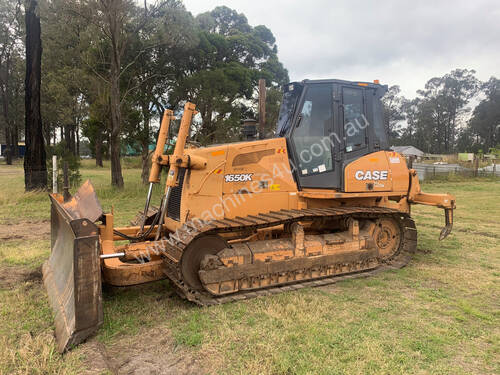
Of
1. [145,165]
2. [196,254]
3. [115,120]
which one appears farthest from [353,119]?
[145,165]

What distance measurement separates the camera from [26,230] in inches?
332

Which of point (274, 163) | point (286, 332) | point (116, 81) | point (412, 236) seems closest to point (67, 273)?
point (286, 332)

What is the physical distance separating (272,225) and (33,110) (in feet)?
45.5

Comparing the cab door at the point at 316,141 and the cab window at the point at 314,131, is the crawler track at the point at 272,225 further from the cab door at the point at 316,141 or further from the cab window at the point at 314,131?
the cab window at the point at 314,131

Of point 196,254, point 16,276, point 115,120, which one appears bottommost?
point 16,276

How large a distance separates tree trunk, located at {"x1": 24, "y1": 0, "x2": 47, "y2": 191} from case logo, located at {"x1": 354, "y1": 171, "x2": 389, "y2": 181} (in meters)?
13.0

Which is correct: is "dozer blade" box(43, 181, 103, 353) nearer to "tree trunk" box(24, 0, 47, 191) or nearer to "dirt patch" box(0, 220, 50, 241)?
"dirt patch" box(0, 220, 50, 241)

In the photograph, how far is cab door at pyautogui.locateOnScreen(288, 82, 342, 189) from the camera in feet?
18.1

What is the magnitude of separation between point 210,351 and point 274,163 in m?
2.86

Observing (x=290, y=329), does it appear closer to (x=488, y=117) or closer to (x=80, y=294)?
(x=80, y=294)

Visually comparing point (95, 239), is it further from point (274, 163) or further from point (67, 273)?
point (274, 163)

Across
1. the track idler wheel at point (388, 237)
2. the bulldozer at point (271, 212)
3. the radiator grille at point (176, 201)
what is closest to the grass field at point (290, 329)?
the bulldozer at point (271, 212)

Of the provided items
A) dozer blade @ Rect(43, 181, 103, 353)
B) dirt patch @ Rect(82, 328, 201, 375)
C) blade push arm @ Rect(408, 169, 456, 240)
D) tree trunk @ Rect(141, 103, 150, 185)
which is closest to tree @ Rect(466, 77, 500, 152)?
tree trunk @ Rect(141, 103, 150, 185)

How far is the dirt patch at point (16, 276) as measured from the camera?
4.95 meters
